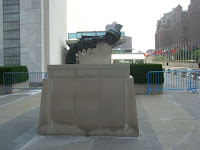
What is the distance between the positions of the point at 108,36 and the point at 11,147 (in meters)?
5.32

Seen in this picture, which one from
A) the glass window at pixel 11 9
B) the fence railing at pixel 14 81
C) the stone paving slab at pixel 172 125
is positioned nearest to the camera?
the stone paving slab at pixel 172 125

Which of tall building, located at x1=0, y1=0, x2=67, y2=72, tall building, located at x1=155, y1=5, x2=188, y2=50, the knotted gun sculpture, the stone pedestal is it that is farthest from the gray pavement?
tall building, located at x1=155, y1=5, x2=188, y2=50

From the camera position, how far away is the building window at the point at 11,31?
16.8 m

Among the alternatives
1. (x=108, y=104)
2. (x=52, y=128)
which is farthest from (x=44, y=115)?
(x=108, y=104)

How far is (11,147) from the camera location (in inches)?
162

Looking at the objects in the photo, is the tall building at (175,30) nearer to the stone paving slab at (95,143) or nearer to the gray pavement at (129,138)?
the gray pavement at (129,138)

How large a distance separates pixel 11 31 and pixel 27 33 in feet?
4.74

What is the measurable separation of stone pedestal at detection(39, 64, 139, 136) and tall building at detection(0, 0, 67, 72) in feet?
40.0

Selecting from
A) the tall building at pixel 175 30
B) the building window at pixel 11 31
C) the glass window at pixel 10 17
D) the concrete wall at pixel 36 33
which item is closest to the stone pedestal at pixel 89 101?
the concrete wall at pixel 36 33

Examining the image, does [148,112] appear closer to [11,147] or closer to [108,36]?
[108,36]

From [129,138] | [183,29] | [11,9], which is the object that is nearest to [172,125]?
[129,138]

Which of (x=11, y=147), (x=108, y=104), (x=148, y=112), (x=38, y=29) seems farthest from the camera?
(x=38, y=29)

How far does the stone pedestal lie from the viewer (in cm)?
466

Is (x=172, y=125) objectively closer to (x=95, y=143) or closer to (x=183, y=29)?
(x=95, y=143)
